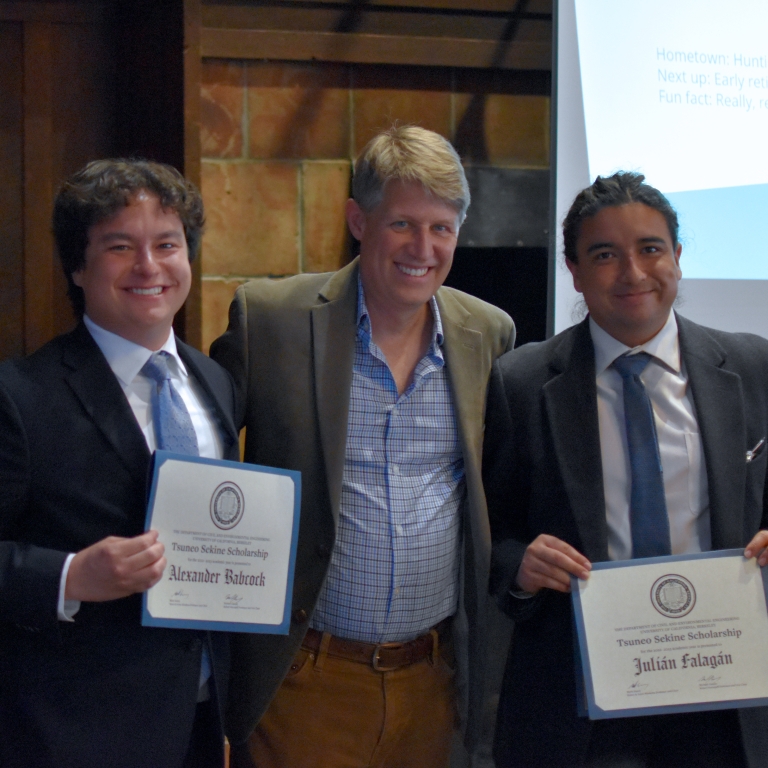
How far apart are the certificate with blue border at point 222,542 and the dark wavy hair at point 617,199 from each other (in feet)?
2.43

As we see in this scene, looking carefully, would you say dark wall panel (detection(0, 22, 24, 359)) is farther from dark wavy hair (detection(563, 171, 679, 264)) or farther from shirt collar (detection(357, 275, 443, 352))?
dark wavy hair (detection(563, 171, 679, 264))

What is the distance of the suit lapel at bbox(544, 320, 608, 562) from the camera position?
68.5 inches

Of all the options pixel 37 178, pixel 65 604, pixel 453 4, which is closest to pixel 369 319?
pixel 65 604

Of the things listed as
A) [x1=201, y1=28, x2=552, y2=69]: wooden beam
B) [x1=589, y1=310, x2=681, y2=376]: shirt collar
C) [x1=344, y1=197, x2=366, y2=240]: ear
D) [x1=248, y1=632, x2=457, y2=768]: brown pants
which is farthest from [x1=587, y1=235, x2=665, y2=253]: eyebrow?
[x1=201, y1=28, x2=552, y2=69]: wooden beam

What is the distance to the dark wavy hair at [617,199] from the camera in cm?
182

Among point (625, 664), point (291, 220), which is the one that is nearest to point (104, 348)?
point (625, 664)

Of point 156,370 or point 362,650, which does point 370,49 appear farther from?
point 362,650

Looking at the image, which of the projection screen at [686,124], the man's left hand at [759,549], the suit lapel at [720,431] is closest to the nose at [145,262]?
the suit lapel at [720,431]

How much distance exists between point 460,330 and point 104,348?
0.77m

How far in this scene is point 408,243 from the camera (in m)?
1.92

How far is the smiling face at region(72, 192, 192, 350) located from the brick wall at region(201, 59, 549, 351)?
61.7 inches

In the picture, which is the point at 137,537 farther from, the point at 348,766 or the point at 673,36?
the point at 673,36

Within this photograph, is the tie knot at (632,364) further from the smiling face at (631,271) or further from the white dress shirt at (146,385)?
the white dress shirt at (146,385)

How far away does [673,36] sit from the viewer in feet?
9.68
